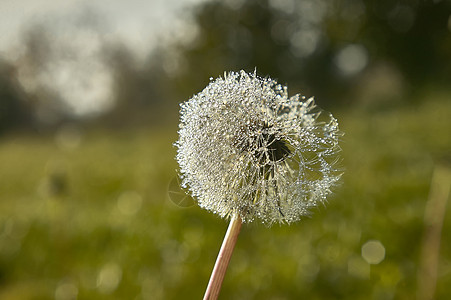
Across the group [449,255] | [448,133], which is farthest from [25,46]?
[449,255]

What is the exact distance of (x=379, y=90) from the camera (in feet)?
31.8

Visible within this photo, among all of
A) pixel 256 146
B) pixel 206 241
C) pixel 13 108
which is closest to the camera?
pixel 256 146

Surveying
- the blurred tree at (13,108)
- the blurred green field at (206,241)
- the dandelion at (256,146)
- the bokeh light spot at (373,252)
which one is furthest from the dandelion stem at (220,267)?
the blurred tree at (13,108)

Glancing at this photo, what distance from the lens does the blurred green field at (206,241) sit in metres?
2.11

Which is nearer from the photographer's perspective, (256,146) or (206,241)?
(256,146)

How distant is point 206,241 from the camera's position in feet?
9.01

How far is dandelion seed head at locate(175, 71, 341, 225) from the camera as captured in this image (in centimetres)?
51

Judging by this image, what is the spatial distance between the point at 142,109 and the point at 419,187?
9.95 metres

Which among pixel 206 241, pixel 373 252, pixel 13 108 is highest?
pixel 13 108

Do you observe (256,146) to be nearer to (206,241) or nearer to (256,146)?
(256,146)

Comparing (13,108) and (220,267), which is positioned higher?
(13,108)

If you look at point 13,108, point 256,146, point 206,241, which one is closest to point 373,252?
point 206,241

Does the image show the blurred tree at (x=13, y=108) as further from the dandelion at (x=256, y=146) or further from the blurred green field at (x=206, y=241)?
the dandelion at (x=256, y=146)

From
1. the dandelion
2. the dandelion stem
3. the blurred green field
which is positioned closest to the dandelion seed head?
the dandelion
